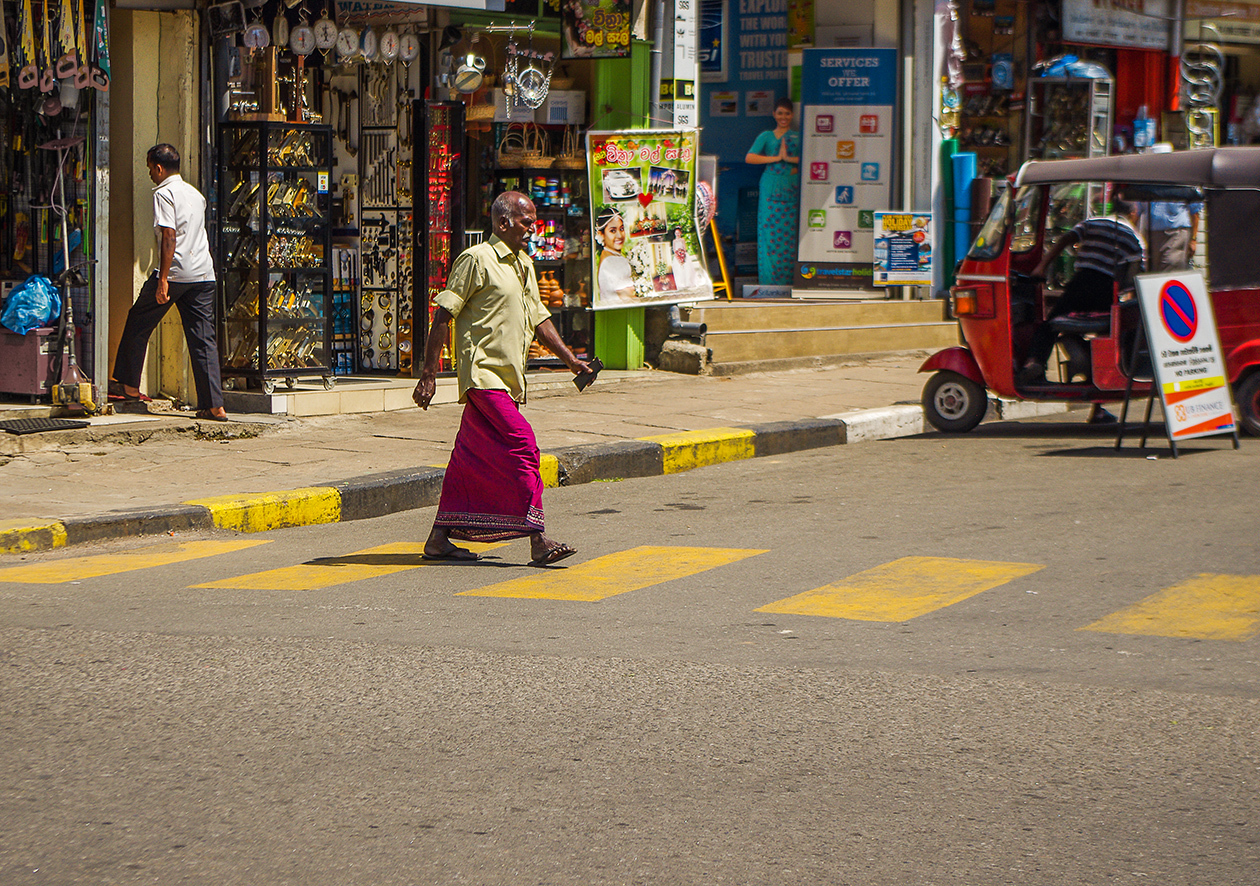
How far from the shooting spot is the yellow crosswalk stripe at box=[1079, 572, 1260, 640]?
588 cm

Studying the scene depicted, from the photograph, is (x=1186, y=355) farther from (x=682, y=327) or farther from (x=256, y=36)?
(x=256, y=36)

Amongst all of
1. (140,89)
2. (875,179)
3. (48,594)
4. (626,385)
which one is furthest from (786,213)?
(48,594)

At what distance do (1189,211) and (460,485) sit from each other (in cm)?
667

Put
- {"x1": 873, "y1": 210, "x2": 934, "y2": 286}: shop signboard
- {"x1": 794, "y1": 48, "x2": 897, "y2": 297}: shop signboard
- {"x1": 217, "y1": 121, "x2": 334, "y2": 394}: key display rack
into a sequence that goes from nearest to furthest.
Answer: {"x1": 217, "y1": 121, "x2": 334, "y2": 394}: key display rack → {"x1": 873, "y1": 210, "x2": 934, "y2": 286}: shop signboard → {"x1": 794, "y1": 48, "x2": 897, "y2": 297}: shop signboard

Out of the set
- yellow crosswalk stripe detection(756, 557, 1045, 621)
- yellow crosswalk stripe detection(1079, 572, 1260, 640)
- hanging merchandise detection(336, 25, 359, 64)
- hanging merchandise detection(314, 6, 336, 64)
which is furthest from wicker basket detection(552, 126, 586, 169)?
yellow crosswalk stripe detection(1079, 572, 1260, 640)

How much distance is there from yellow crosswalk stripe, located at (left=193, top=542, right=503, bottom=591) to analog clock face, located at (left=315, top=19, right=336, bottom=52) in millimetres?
5370

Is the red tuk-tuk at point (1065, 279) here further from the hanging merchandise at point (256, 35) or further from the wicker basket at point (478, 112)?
the hanging merchandise at point (256, 35)

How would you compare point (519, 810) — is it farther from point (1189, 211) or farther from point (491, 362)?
point (1189, 211)

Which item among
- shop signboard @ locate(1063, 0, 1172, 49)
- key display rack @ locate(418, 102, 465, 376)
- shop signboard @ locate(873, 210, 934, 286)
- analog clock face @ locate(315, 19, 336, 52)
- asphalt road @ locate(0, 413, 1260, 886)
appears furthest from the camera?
shop signboard @ locate(1063, 0, 1172, 49)

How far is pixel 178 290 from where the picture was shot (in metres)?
10.9

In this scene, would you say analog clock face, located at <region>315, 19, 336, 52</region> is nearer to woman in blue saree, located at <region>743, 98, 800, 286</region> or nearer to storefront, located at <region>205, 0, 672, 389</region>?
storefront, located at <region>205, 0, 672, 389</region>

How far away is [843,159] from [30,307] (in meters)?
9.73

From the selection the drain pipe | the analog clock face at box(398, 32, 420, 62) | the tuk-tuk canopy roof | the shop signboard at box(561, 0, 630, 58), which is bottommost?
the drain pipe

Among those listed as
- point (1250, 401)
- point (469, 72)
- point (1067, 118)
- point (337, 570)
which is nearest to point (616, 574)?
point (337, 570)
